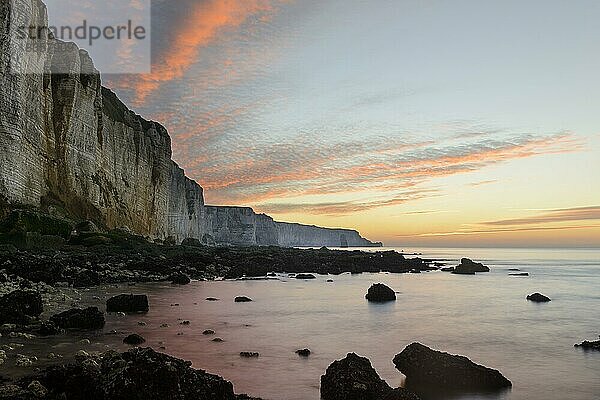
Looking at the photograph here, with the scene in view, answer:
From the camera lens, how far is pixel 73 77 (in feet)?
132

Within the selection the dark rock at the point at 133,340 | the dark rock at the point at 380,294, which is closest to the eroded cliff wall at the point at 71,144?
the dark rock at the point at 380,294

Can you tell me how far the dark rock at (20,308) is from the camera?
9.26 m

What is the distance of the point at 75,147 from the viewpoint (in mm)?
40375

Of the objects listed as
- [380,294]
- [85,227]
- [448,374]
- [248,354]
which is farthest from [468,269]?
[448,374]

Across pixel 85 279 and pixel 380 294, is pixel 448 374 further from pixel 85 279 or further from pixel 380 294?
pixel 85 279

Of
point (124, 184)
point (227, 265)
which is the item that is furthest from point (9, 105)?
point (124, 184)

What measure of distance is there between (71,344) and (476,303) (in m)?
16.2

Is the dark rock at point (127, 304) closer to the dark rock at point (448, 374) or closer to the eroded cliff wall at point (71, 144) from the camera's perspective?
the dark rock at point (448, 374)

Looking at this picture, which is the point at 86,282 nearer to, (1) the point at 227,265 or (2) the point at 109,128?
(1) the point at 227,265

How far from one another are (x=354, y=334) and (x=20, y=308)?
7134mm

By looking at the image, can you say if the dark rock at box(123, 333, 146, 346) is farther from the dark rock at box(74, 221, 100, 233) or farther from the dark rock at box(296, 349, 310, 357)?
the dark rock at box(74, 221, 100, 233)

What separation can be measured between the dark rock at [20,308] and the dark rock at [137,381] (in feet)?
15.7

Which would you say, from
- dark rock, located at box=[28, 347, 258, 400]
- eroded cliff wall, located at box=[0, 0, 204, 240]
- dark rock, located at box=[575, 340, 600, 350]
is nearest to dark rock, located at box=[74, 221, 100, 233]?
eroded cliff wall, located at box=[0, 0, 204, 240]

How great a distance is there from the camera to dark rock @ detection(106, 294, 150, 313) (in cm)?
1221
